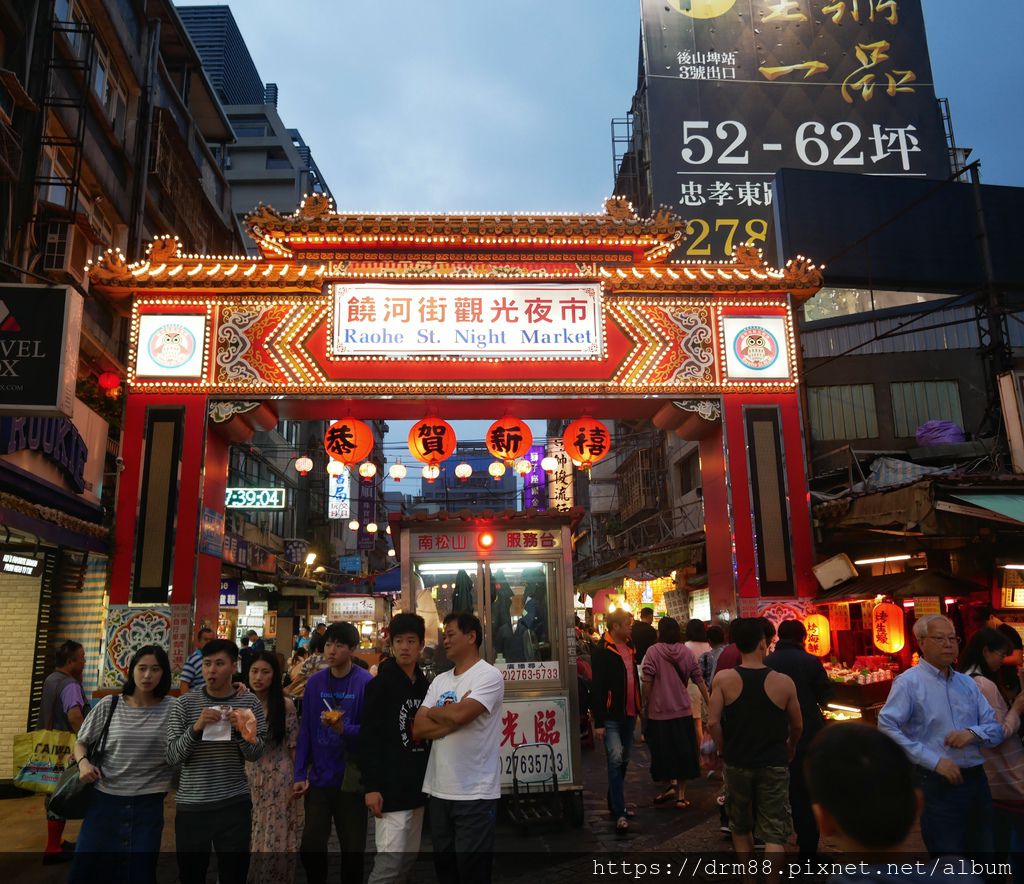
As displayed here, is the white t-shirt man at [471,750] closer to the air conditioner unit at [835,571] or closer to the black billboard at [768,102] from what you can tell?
the air conditioner unit at [835,571]

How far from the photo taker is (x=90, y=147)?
1681 cm

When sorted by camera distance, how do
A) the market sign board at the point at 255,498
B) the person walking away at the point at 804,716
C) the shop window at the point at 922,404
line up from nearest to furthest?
1. the person walking away at the point at 804,716
2. the shop window at the point at 922,404
3. the market sign board at the point at 255,498

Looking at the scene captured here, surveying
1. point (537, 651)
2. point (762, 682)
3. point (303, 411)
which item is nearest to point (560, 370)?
point (303, 411)

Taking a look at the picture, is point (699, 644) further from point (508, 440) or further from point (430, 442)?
point (430, 442)

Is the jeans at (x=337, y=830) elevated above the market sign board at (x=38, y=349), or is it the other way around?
the market sign board at (x=38, y=349)

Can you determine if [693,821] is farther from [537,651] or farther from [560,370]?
[560,370]

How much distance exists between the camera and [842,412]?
19672 millimetres

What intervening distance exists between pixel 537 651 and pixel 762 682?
384cm

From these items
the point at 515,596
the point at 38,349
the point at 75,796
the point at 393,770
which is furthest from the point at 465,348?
the point at 75,796

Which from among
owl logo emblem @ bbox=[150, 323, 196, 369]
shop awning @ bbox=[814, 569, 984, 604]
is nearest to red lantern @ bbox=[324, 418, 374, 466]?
owl logo emblem @ bbox=[150, 323, 196, 369]

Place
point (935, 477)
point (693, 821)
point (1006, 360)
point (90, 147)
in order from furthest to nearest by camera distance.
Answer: point (90, 147)
point (1006, 360)
point (935, 477)
point (693, 821)

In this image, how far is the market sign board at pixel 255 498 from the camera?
75.7 feet

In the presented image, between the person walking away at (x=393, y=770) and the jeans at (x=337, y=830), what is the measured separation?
844 mm

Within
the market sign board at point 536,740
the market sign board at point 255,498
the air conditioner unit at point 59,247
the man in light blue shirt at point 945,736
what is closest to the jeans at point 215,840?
the market sign board at point 536,740
